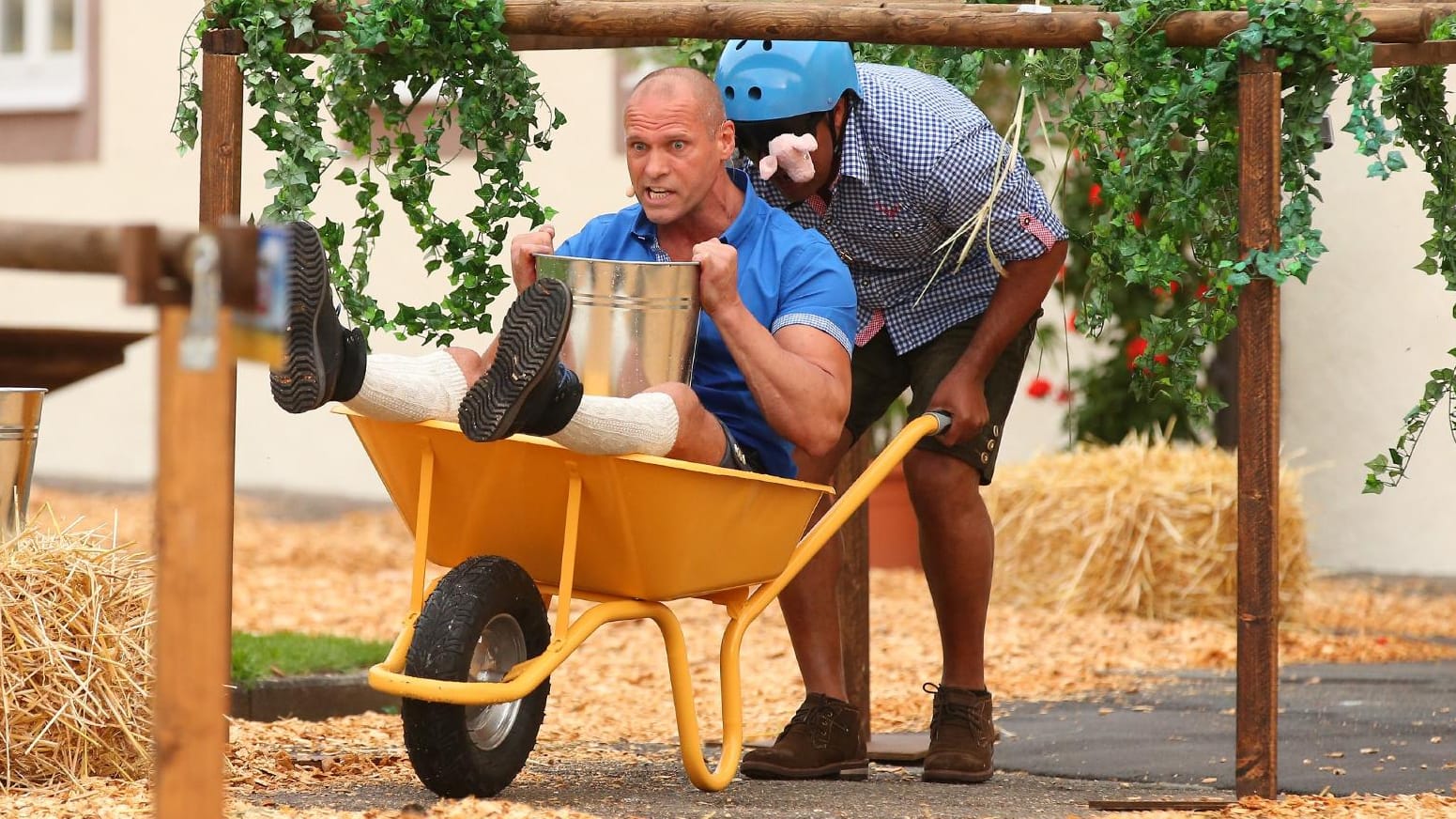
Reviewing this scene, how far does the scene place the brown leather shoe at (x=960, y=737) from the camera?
3.67 metres

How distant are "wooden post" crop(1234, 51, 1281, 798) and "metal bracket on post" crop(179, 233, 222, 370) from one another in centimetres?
209

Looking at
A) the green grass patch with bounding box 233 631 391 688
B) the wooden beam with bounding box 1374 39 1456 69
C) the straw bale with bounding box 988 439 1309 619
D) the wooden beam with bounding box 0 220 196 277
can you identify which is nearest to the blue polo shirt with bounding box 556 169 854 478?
the wooden beam with bounding box 1374 39 1456 69

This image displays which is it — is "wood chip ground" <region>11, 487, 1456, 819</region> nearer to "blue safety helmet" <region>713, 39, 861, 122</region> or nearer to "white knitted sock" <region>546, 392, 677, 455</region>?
"white knitted sock" <region>546, 392, 677, 455</region>

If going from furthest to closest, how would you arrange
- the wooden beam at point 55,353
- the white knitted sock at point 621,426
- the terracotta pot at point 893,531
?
the wooden beam at point 55,353
the terracotta pot at point 893,531
the white knitted sock at point 621,426

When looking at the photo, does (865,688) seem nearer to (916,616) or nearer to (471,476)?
(471,476)

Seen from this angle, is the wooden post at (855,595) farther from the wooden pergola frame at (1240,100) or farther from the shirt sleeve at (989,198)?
the wooden pergola frame at (1240,100)

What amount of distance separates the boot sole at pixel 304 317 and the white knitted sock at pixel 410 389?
0.12 metres

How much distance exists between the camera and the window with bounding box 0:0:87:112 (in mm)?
10586

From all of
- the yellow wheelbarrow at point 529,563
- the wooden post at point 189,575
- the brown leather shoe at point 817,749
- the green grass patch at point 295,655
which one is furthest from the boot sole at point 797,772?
the wooden post at point 189,575

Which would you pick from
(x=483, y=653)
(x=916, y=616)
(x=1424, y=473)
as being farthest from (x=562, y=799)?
(x=1424, y=473)

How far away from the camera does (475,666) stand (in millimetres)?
3037

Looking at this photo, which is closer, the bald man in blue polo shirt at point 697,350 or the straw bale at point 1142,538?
the bald man in blue polo shirt at point 697,350

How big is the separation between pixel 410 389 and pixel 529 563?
421 mm

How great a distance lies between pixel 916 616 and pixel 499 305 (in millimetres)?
2747
